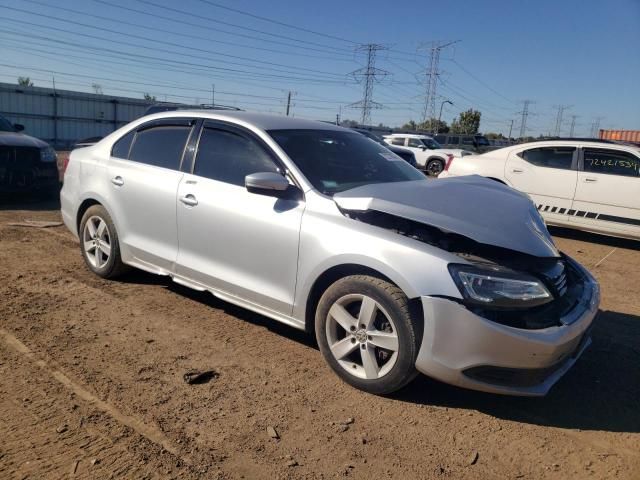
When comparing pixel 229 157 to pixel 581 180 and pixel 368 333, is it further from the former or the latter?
pixel 581 180

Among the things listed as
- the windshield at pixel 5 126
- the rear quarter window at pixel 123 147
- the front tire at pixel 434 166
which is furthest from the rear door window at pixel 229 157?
the front tire at pixel 434 166

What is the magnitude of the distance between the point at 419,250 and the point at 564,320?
3.04 feet

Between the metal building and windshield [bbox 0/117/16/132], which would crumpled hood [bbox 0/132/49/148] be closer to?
windshield [bbox 0/117/16/132]

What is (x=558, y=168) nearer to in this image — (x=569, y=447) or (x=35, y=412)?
(x=569, y=447)

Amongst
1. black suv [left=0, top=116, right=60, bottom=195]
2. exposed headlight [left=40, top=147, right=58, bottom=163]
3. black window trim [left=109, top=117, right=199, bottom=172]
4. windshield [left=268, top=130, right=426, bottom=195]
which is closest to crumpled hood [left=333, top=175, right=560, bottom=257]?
windshield [left=268, top=130, right=426, bottom=195]

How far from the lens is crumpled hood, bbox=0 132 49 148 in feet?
26.6

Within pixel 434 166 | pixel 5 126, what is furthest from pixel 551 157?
pixel 434 166

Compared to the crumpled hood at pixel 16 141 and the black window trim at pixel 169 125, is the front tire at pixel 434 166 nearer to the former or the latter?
the crumpled hood at pixel 16 141

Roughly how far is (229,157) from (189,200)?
1.50 feet

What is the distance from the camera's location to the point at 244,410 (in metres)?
2.92

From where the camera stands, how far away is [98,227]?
16.0 ft

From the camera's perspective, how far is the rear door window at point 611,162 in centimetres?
815

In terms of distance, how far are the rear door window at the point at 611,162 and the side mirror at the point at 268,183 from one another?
6.90 metres

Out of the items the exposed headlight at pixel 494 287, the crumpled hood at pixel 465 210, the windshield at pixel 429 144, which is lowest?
the exposed headlight at pixel 494 287
